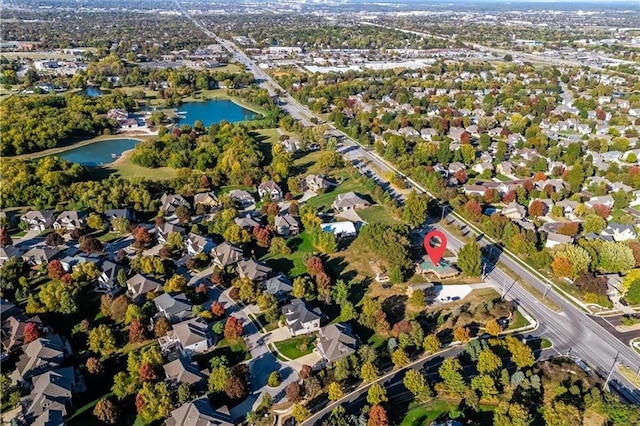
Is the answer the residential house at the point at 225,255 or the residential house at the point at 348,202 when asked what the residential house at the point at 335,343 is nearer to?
→ the residential house at the point at 225,255

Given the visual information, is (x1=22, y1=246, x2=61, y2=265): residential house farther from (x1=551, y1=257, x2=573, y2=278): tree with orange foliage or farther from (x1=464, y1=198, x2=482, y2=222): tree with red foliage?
(x1=551, y1=257, x2=573, y2=278): tree with orange foliage

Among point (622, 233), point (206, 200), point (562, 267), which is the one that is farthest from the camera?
point (206, 200)

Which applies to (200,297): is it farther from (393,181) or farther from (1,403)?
(393,181)

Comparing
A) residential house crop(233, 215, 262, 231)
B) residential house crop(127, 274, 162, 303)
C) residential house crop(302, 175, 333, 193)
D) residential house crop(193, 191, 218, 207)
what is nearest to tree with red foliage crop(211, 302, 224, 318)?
residential house crop(127, 274, 162, 303)

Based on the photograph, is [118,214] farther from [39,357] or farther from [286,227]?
[39,357]

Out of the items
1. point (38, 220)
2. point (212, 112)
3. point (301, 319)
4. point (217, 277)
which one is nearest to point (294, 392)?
point (301, 319)
